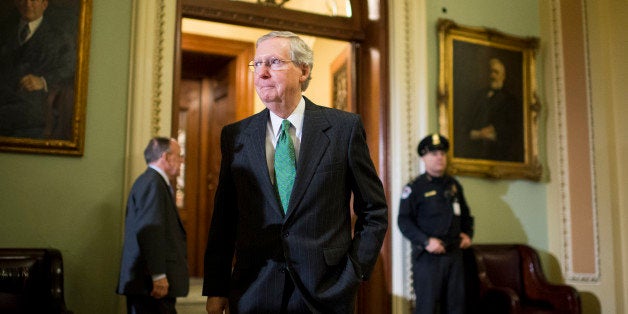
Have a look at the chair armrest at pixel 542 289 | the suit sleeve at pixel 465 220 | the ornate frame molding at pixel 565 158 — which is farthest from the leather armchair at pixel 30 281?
the ornate frame molding at pixel 565 158

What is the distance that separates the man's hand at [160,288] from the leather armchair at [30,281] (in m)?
0.55

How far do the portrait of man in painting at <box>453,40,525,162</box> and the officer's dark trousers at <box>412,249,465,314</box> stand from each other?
50.4 inches

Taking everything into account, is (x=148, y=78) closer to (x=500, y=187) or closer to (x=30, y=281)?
(x=30, y=281)

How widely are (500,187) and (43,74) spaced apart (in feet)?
14.1

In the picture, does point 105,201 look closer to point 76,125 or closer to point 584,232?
point 76,125

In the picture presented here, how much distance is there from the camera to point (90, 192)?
400 centimetres

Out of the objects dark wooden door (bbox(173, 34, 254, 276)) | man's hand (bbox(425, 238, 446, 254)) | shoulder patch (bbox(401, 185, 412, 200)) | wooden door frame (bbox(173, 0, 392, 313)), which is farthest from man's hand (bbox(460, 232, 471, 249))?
dark wooden door (bbox(173, 34, 254, 276))

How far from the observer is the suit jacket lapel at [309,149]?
1.79 meters

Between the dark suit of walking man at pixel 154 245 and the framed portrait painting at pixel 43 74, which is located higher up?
the framed portrait painting at pixel 43 74

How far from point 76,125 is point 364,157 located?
2867mm

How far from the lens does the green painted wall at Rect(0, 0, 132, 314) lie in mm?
3826

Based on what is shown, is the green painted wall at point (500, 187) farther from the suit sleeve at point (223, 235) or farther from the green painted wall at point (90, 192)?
the suit sleeve at point (223, 235)

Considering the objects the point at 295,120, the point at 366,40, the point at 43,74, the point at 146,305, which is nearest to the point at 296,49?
the point at 295,120

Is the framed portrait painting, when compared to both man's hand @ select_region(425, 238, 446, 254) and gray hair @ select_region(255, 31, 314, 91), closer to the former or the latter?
gray hair @ select_region(255, 31, 314, 91)
